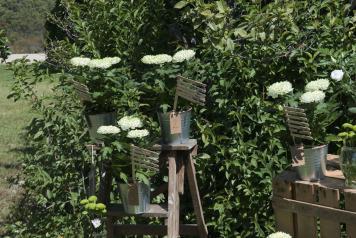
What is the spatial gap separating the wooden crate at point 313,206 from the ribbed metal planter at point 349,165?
39mm

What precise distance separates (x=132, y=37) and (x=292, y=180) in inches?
70.5

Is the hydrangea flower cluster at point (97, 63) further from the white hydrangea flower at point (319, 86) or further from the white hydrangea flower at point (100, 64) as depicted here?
the white hydrangea flower at point (319, 86)

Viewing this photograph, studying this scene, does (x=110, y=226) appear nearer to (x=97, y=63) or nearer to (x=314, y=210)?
(x=97, y=63)

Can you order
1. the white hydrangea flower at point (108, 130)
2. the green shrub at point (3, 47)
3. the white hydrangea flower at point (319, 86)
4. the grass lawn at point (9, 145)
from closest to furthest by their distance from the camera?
the white hydrangea flower at point (319, 86), the white hydrangea flower at point (108, 130), the green shrub at point (3, 47), the grass lawn at point (9, 145)

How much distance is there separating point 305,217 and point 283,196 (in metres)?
0.13

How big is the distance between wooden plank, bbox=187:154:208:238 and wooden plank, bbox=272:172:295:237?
2.15ft

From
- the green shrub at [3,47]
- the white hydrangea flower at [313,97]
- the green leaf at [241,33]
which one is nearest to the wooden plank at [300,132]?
the white hydrangea flower at [313,97]

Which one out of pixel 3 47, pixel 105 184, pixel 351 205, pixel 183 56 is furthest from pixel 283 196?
pixel 3 47

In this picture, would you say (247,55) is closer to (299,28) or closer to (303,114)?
(299,28)

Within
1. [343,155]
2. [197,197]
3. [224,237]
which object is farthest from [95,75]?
[343,155]

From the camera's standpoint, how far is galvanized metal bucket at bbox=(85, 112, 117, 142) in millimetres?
3393

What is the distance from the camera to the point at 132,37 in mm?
4230

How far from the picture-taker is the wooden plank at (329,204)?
105 inches

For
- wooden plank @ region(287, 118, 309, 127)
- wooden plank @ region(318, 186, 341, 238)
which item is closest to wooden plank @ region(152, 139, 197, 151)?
wooden plank @ region(287, 118, 309, 127)
